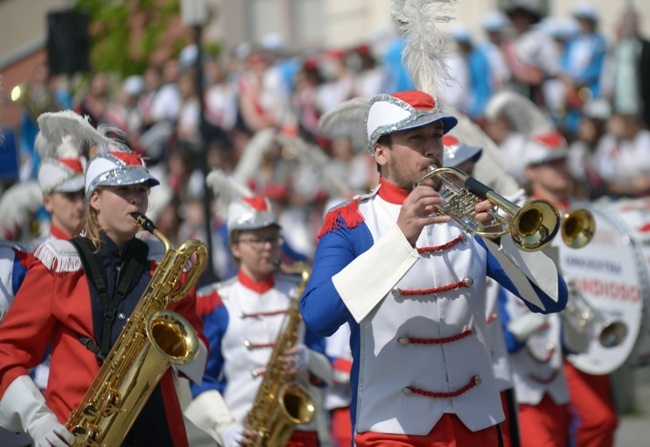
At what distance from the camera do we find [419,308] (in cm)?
504

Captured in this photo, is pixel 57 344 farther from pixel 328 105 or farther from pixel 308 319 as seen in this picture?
pixel 328 105

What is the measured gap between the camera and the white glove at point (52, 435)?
518 cm

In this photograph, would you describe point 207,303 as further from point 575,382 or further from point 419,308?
point 419,308

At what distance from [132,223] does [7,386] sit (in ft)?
2.71

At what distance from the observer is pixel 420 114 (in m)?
5.02

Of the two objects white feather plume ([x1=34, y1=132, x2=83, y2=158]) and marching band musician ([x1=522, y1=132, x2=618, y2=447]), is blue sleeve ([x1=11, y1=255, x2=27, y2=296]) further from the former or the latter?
marching band musician ([x1=522, y1=132, x2=618, y2=447])

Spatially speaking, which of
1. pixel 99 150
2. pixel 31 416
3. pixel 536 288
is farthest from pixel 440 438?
pixel 99 150

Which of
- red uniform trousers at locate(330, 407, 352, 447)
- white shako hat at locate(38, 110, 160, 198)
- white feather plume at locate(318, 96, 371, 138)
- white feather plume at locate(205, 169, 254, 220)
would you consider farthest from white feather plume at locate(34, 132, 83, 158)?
red uniform trousers at locate(330, 407, 352, 447)

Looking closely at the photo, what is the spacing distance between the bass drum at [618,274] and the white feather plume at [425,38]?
2778 millimetres

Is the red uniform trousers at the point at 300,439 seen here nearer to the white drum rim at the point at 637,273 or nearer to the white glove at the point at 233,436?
the white glove at the point at 233,436

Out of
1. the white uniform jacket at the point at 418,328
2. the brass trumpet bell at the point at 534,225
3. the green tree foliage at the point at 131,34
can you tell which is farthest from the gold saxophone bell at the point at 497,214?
the green tree foliage at the point at 131,34

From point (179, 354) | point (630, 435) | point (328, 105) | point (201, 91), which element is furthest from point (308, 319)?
point (328, 105)

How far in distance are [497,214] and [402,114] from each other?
1.83ft

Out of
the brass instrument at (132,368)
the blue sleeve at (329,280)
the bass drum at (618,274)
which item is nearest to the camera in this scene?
the blue sleeve at (329,280)
